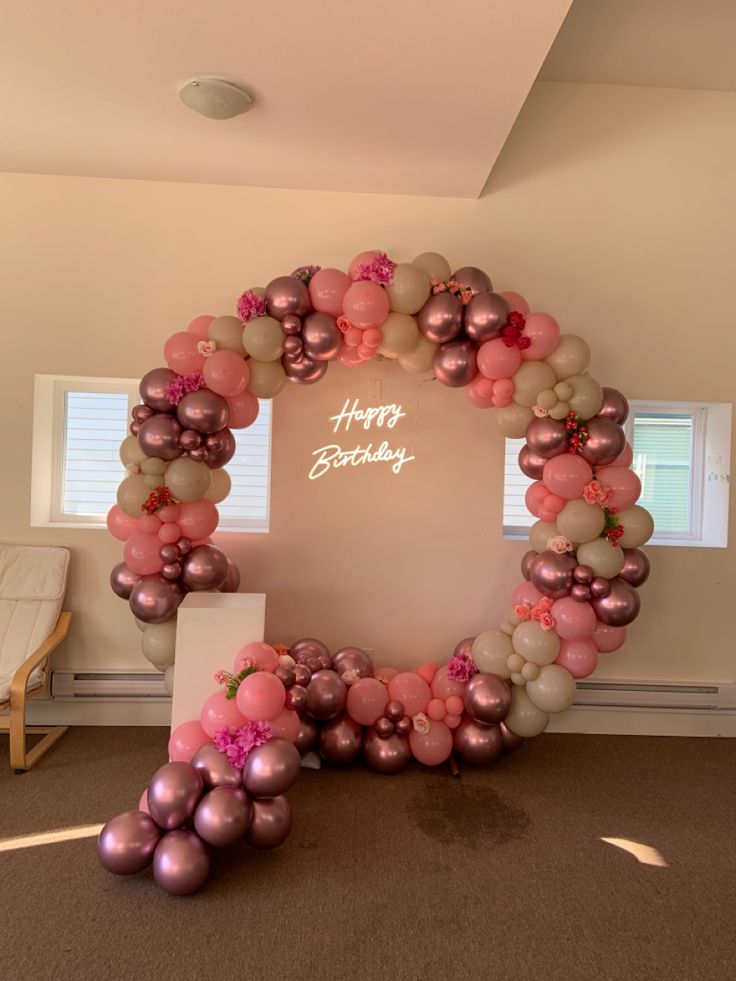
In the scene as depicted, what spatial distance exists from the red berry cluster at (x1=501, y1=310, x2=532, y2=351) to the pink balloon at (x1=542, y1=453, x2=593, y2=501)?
21.2 inches

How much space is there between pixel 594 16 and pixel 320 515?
8.83ft

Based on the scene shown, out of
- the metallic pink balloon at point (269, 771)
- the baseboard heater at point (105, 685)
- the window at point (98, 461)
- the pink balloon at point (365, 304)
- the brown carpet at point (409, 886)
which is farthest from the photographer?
the window at point (98, 461)

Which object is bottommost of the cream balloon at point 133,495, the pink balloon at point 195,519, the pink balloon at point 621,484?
the pink balloon at point 195,519

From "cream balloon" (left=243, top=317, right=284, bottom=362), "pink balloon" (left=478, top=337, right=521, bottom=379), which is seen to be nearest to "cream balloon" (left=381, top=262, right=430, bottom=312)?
"pink balloon" (left=478, top=337, right=521, bottom=379)

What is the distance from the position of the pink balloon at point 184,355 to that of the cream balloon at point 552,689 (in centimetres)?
210

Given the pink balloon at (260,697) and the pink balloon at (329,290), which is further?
the pink balloon at (329,290)

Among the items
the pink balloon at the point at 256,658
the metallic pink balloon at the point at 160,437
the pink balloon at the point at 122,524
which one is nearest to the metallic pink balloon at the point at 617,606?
the pink balloon at the point at 256,658

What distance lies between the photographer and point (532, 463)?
3.21 m

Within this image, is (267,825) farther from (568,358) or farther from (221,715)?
(568,358)

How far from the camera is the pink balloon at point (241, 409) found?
3.13 meters

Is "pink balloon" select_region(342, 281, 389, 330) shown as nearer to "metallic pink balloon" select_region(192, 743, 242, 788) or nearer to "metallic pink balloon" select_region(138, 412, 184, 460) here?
"metallic pink balloon" select_region(138, 412, 184, 460)

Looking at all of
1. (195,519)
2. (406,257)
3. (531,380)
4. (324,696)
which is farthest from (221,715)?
(406,257)

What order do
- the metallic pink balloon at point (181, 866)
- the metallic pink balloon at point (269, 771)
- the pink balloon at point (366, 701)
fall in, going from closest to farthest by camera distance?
the metallic pink balloon at point (181, 866) → the metallic pink balloon at point (269, 771) → the pink balloon at point (366, 701)

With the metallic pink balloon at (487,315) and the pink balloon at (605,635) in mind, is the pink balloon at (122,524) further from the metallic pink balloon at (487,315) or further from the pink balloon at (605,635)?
the pink balloon at (605,635)
